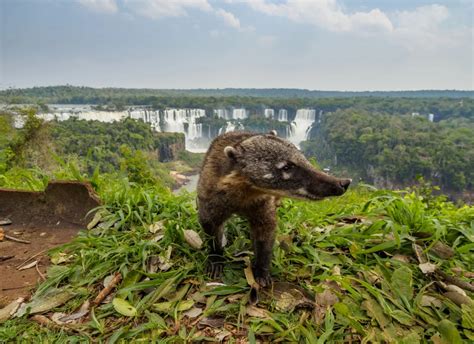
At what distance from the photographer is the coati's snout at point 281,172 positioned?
110 inches

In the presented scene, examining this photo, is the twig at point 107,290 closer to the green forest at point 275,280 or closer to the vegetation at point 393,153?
the green forest at point 275,280

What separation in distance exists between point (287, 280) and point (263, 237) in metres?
0.43

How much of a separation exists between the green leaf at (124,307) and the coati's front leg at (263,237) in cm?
102

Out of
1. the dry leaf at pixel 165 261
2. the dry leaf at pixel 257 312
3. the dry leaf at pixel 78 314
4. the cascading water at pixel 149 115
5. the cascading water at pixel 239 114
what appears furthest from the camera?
the cascading water at pixel 149 115

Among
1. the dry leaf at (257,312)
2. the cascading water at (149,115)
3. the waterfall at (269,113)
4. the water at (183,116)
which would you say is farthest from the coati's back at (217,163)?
the cascading water at (149,115)

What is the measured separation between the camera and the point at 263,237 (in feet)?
10.1

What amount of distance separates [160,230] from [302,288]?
1661 mm

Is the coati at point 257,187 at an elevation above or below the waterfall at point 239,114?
above

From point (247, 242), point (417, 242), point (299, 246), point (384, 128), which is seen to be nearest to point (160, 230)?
point (247, 242)

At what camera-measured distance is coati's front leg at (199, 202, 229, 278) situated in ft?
10.5

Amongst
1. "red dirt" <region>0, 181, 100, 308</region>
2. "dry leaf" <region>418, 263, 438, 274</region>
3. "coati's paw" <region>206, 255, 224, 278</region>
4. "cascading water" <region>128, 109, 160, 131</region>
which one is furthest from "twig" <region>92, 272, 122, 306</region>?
"cascading water" <region>128, 109, 160, 131</region>

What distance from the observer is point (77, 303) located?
2914 millimetres

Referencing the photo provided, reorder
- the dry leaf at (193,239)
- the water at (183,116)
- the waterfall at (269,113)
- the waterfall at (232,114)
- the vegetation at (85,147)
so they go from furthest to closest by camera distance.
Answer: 1. the waterfall at (232,114)
2. the waterfall at (269,113)
3. the water at (183,116)
4. the vegetation at (85,147)
5. the dry leaf at (193,239)

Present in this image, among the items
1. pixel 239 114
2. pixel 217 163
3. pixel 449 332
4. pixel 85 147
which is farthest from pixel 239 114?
pixel 449 332
